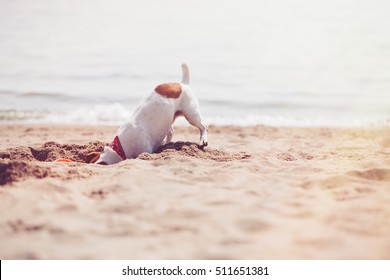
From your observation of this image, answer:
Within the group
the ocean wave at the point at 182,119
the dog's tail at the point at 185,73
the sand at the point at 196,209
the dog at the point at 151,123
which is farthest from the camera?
the ocean wave at the point at 182,119

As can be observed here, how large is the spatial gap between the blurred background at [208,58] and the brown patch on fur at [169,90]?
11.7 ft

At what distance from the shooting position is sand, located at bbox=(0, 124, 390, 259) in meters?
2.54

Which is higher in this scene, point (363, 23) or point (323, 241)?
point (363, 23)

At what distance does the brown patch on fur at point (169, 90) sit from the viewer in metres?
4.89

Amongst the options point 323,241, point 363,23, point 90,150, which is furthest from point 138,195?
point 363,23

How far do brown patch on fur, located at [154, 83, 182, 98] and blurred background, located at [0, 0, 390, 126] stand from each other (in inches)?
140

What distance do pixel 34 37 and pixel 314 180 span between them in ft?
43.9

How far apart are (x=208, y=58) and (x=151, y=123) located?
887 centimetres

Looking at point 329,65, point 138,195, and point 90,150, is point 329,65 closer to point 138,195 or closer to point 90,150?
point 90,150

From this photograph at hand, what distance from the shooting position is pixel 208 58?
13.4m

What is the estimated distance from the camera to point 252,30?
16.6 meters

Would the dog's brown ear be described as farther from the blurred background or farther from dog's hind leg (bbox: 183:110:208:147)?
the blurred background

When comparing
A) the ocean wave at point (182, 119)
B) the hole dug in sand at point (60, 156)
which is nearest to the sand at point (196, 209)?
the hole dug in sand at point (60, 156)

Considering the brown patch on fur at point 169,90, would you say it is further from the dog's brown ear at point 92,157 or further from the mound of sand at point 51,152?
the mound of sand at point 51,152
